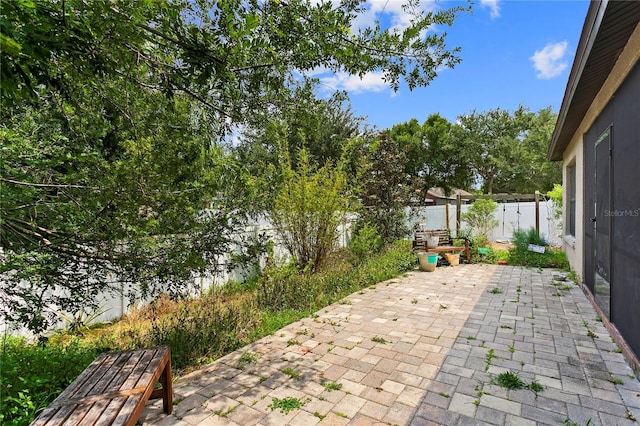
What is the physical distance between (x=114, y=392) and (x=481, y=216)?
11.1 metres

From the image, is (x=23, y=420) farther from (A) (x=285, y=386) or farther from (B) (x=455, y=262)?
(B) (x=455, y=262)

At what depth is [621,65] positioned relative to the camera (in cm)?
310

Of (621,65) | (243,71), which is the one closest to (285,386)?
(243,71)

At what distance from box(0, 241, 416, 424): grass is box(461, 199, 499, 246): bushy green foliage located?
223 inches

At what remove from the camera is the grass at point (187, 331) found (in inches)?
97.7

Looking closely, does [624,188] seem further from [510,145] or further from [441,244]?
[510,145]

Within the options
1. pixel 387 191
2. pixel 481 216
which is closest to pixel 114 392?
pixel 387 191

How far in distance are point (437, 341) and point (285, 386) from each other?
1.81 m

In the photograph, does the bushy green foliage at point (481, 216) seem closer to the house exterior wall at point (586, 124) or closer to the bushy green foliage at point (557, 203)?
the bushy green foliage at point (557, 203)

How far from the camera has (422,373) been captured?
2.93 m

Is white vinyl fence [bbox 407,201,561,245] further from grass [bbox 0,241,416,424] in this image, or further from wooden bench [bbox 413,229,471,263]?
grass [bbox 0,241,416,424]

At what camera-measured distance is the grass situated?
2480 mm

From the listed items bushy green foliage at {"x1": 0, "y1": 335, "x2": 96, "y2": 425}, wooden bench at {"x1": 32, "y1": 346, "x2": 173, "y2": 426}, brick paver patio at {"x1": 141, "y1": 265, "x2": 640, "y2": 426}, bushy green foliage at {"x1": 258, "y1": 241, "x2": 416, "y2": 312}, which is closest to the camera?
wooden bench at {"x1": 32, "y1": 346, "x2": 173, "y2": 426}

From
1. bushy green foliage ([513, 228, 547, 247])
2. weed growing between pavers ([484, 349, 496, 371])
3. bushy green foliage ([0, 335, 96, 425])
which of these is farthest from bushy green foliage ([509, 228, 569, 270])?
bushy green foliage ([0, 335, 96, 425])
